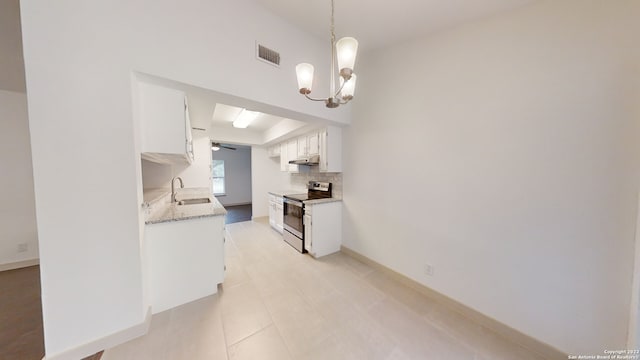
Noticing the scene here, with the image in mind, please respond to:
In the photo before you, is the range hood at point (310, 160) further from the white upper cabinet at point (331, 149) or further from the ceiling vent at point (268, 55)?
the ceiling vent at point (268, 55)

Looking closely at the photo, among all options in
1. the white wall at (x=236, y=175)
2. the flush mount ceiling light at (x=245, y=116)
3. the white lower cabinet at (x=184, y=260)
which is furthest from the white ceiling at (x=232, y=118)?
the white wall at (x=236, y=175)

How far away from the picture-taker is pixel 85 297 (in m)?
1.36

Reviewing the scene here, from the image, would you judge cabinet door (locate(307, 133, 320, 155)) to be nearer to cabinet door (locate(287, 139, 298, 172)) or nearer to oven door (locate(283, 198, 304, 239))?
cabinet door (locate(287, 139, 298, 172))

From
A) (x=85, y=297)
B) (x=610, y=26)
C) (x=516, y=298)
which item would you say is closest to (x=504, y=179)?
(x=516, y=298)

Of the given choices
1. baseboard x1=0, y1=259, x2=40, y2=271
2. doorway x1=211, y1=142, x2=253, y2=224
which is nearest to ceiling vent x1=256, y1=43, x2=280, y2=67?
baseboard x1=0, y1=259, x2=40, y2=271

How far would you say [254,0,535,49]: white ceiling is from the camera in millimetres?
1686

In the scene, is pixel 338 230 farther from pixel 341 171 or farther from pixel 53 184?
pixel 53 184

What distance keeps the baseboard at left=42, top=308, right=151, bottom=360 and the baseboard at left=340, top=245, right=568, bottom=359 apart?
2.61 m

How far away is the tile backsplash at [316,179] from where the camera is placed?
3.41m

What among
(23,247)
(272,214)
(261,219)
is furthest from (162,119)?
(261,219)

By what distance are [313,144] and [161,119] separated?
220 centimetres

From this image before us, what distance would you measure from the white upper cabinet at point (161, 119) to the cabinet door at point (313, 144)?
1979 millimetres

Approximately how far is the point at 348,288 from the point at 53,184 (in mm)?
2717

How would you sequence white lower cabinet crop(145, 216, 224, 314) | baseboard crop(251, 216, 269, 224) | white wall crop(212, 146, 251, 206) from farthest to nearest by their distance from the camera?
white wall crop(212, 146, 251, 206) < baseboard crop(251, 216, 269, 224) < white lower cabinet crop(145, 216, 224, 314)
